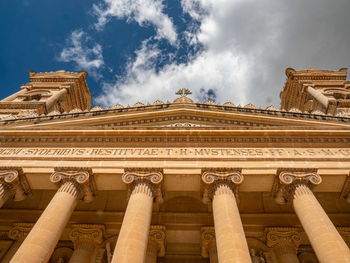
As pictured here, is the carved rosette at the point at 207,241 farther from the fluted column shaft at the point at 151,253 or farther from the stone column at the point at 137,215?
the stone column at the point at 137,215

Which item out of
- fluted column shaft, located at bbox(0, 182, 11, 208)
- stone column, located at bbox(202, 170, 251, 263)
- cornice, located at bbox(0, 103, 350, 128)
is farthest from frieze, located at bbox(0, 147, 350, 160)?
cornice, located at bbox(0, 103, 350, 128)

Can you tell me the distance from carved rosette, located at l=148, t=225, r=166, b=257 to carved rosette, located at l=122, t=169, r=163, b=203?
3.45 metres

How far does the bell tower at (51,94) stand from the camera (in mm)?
31125

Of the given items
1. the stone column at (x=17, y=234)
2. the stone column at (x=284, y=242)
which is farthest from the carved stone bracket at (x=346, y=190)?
the stone column at (x=17, y=234)

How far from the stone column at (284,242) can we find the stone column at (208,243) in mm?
3163

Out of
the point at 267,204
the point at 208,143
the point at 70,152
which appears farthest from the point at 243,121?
the point at 70,152

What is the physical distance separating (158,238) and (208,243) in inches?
109

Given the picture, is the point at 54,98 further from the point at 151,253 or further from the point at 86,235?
the point at 151,253

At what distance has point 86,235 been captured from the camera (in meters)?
16.3

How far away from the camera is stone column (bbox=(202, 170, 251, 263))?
10.3m

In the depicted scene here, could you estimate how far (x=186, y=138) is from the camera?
1577 cm

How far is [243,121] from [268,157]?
3.53 m

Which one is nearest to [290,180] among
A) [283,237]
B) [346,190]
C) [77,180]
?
[346,190]

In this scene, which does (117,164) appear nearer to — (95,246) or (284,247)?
(95,246)
